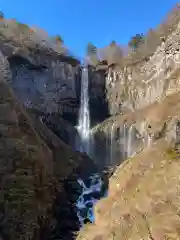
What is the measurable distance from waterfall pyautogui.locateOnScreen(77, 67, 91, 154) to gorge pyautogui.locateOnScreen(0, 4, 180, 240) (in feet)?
0.60

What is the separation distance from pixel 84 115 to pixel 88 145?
24.7ft

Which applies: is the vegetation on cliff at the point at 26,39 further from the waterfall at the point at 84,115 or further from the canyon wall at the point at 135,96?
the canyon wall at the point at 135,96

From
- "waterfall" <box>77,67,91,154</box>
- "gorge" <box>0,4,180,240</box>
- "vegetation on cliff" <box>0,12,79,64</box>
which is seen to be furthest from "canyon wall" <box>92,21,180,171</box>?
"vegetation on cliff" <box>0,12,79,64</box>

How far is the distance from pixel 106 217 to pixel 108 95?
4367 cm

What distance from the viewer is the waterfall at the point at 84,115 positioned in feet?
176

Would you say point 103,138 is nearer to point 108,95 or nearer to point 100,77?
point 108,95

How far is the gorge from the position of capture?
1512cm

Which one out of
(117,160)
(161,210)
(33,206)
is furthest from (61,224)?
(117,160)

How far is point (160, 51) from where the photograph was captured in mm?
53469

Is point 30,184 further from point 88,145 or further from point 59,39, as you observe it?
point 59,39

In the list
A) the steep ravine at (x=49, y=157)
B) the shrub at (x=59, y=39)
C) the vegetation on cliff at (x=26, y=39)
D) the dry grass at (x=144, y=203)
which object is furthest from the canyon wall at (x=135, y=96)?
the shrub at (x=59, y=39)

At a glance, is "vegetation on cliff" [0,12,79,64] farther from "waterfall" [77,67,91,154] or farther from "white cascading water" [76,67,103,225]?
"white cascading water" [76,67,103,225]

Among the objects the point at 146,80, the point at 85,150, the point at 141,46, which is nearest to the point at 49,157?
the point at 85,150

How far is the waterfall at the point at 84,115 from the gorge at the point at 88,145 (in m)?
0.18
